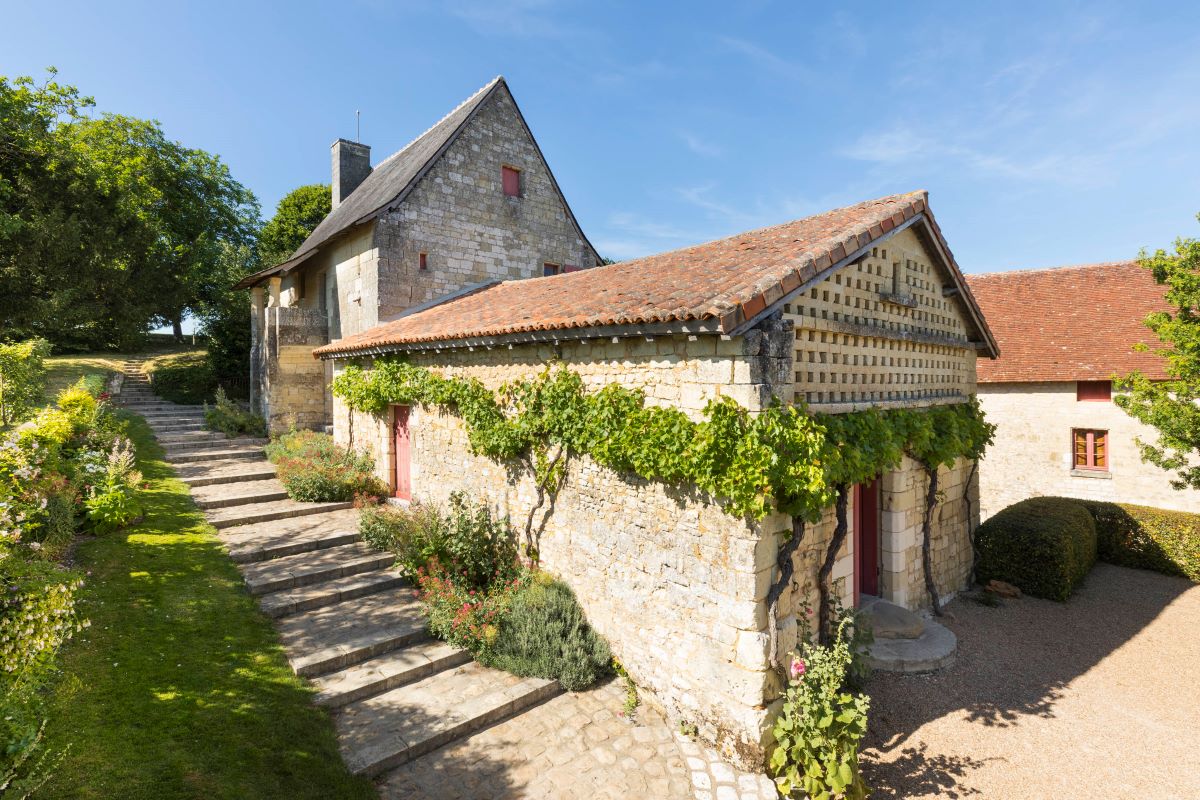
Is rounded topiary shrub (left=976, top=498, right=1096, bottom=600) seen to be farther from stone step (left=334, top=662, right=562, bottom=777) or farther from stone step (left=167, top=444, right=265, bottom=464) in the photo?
stone step (left=167, top=444, right=265, bottom=464)

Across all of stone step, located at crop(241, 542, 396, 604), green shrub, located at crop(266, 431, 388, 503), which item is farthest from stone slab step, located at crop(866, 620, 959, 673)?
green shrub, located at crop(266, 431, 388, 503)

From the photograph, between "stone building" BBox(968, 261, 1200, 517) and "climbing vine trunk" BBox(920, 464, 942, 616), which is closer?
"climbing vine trunk" BBox(920, 464, 942, 616)

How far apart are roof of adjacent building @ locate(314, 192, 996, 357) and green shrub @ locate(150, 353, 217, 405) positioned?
13807mm

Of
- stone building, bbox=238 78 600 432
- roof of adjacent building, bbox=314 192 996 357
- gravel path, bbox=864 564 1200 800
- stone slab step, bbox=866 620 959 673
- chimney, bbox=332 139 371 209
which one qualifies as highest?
chimney, bbox=332 139 371 209

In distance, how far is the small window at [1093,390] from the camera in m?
14.3

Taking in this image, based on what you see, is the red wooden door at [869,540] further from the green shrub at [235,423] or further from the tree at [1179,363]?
the green shrub at [235,423]

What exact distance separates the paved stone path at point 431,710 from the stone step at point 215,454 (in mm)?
5405

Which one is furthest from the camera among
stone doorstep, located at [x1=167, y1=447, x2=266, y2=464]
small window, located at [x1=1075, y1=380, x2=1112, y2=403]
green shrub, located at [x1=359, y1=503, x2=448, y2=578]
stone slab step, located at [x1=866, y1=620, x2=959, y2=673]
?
small window, located at [x1=1075, y1=380, x2=1112, y2=403]

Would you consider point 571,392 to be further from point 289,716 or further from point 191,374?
point 191,374

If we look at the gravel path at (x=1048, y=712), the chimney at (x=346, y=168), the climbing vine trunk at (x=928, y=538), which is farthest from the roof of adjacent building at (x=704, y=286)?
the chimney at (x=346, y=168)

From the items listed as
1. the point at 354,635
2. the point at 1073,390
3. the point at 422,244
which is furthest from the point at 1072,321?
the point at 354,635

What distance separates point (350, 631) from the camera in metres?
6.80

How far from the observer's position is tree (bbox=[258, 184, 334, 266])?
26391 millimetres

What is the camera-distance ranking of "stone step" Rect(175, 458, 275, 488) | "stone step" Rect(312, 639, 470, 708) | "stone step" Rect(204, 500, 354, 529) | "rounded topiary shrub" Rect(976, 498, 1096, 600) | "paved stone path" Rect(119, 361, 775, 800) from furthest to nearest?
"stone step" Rect(175, 458, 275, 488) → "stone step" Rect(204, 500, 354, 529) → "rounded topiary shrub" Rect(976, 498, 1096, 600) → "stone step" Rect(312, 639, 470, 708) → "paved stone path" Rect(119, 361, 775, 800)
